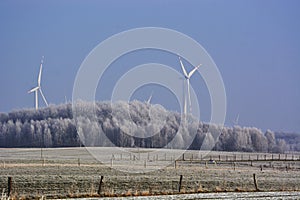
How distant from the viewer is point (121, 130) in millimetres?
146625

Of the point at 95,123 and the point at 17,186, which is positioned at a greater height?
the point at 95,123

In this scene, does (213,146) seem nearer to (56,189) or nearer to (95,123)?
(95,123)

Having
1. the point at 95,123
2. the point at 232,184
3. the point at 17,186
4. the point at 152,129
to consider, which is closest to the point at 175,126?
the point at 152,129

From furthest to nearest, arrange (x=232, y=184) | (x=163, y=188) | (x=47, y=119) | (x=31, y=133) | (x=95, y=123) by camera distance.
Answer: (x=47, y=119)
(x=31, y=133)
(x=95, y=123)
(x=232, y=184)
(x=163, y=188)

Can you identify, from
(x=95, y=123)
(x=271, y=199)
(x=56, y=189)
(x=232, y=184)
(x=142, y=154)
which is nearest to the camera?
(x=271, y=199)

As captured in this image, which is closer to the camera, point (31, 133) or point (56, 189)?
point (56, 189)

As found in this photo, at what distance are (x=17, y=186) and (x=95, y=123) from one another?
109 m

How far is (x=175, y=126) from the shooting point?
511 feet

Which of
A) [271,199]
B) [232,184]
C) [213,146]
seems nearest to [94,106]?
[213,146]

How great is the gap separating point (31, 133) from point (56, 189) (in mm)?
124681

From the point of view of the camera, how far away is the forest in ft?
484

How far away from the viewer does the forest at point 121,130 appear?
14762cm

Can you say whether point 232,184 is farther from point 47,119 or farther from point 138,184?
point 47,119

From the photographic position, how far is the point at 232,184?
166 feet
